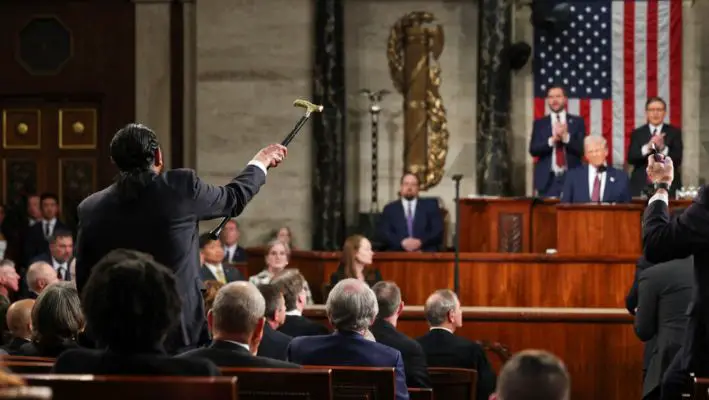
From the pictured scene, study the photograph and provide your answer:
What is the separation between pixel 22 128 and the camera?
15.5 metres

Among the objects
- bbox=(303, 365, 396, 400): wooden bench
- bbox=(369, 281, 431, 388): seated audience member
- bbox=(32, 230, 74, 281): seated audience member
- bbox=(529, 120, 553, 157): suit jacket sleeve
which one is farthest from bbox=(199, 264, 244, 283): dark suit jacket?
bbox=(303, 365, 396, 400): wooden bench

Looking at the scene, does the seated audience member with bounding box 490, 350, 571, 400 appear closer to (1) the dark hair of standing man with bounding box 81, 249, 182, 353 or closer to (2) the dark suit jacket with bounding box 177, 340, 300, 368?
(1) the dark hair of standing man with bounding box 81, 249, 182, 353

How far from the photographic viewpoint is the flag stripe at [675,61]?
14.7 metres

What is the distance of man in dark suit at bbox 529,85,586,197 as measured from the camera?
1337 centimetres

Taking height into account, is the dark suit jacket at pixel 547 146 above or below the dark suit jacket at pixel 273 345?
above

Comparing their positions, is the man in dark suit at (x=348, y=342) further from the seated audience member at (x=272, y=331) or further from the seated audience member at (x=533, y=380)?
the seated audience member at (x=533, y=380)

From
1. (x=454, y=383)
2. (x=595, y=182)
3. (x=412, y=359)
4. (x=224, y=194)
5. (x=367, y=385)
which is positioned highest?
(x=595, y=182)

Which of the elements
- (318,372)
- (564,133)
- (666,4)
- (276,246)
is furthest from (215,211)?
(666,4)

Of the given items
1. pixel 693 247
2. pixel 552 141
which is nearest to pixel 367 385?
pixel 693 247

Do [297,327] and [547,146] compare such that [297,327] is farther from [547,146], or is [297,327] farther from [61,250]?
[547,146]

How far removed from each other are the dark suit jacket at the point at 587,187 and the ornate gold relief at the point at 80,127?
6.09 meters

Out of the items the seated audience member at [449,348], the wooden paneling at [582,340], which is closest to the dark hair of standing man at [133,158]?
the seated audience member at [449,348]

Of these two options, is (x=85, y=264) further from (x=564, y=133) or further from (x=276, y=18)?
(x=276, y=18)

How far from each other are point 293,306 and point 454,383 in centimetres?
135
